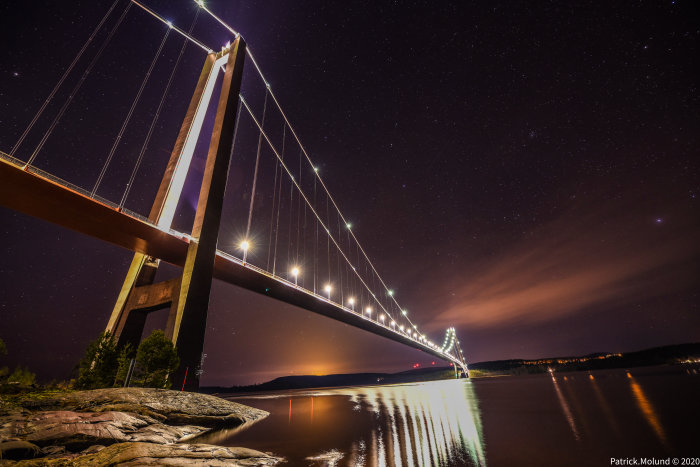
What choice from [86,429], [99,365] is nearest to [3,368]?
[99,365]

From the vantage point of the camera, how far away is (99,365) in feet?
42.6

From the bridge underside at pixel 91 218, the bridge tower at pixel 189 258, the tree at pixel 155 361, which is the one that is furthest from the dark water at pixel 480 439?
the bridge underside at pixel 91 218

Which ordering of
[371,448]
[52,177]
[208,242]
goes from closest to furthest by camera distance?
[371,448] < [52,177] < [208,242]

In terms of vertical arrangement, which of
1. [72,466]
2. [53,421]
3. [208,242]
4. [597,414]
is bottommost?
[597,414]

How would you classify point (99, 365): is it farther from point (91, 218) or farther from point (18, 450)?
point (18, 450)

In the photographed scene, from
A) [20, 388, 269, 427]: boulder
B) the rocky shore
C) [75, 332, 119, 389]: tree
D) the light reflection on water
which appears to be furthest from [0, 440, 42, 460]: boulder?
[75, 332, 119, 389]: tree

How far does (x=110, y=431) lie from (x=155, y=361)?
812 centimetres

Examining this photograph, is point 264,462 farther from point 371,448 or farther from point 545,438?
point 545,438

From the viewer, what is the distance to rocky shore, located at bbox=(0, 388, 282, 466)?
15.3 ft

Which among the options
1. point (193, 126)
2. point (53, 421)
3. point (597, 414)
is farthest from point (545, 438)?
point (193, 126)

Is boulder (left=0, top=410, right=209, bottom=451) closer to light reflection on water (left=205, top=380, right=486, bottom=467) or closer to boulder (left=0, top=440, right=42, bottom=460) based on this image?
boulder (left=0, top=440, right=42, bottom=460)

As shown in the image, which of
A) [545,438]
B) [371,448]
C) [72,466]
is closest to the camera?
[72,466]

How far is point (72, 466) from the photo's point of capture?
14.2 feet

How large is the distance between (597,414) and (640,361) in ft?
537
